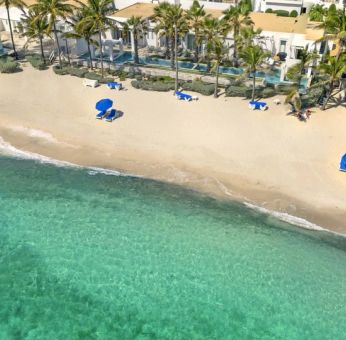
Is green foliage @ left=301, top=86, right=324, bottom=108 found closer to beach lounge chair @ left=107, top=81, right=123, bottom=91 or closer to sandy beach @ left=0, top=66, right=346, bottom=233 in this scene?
sandy beach @ left=0, top=66, right=346, bottom=233

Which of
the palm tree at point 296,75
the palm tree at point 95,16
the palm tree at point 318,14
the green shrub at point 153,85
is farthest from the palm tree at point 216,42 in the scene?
the palm tree at point 318,14

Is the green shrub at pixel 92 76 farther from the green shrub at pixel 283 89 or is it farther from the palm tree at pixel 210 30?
the green shrub at pixel 283 89

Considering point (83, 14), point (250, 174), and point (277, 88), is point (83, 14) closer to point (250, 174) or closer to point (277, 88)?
point (277, 88)

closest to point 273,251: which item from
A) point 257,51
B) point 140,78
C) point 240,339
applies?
point 240,339

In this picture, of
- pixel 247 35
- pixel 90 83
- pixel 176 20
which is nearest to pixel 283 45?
pixel 247 35

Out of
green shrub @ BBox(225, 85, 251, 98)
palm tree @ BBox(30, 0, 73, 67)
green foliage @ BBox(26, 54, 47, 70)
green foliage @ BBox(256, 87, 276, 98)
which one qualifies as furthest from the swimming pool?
green foliage @ BBox(26, 54, 47, 70)

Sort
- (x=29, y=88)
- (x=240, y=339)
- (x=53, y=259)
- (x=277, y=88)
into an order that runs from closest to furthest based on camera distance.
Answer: (x=240, y=339), (x=53, y=259), (x=277, y=88), (x=29, y=88)
